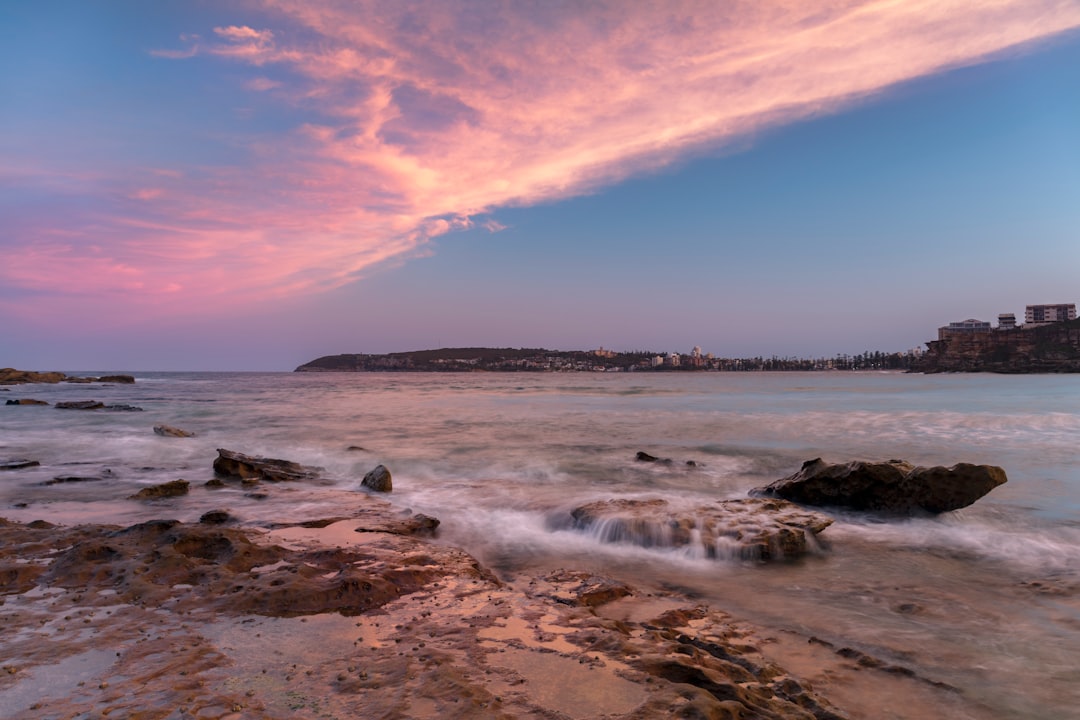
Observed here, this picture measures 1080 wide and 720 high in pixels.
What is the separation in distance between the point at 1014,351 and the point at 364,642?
5499 inches

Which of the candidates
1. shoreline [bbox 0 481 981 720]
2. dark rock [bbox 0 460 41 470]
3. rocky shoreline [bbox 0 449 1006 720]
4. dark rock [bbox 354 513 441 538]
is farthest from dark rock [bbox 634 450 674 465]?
dark rock [bbox 0 460 41 470]

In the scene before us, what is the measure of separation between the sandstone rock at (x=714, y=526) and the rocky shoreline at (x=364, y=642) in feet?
5.43

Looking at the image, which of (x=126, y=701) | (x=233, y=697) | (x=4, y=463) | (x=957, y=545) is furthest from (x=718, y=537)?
(x=4, y=463)

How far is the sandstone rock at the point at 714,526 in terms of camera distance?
7336 millimetres

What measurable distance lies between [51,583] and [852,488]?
11034 millimetres

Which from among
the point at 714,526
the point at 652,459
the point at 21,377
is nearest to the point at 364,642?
the point at 714,526

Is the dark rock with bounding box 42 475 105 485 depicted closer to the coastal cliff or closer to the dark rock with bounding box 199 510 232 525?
the dark rock with bounding box 199 510 232 525

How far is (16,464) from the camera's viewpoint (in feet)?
43.0

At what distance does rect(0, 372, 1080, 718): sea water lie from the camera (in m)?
5.12

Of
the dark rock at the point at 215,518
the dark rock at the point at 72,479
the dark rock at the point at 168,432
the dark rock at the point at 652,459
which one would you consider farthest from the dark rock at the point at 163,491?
the dark rock at the point at 168,432

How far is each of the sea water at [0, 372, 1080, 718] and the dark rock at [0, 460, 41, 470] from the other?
13.1 inches

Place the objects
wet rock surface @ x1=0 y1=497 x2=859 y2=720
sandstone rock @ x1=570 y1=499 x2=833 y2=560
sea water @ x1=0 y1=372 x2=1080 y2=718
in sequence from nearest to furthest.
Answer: wet rock surface @ x1=0 y1=497 x2=859 y2=720 < sea water @ x1=0 y1=372 x2=1080 y2=718 < sandstone rock @ x1=570 y1=499 x2=833 y2=560

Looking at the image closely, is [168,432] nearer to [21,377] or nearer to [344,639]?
[344,639]

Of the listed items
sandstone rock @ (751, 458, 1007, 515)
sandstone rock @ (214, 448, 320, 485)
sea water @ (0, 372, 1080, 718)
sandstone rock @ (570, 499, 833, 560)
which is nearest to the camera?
sea water @ (0, 372, 1080, 718)
